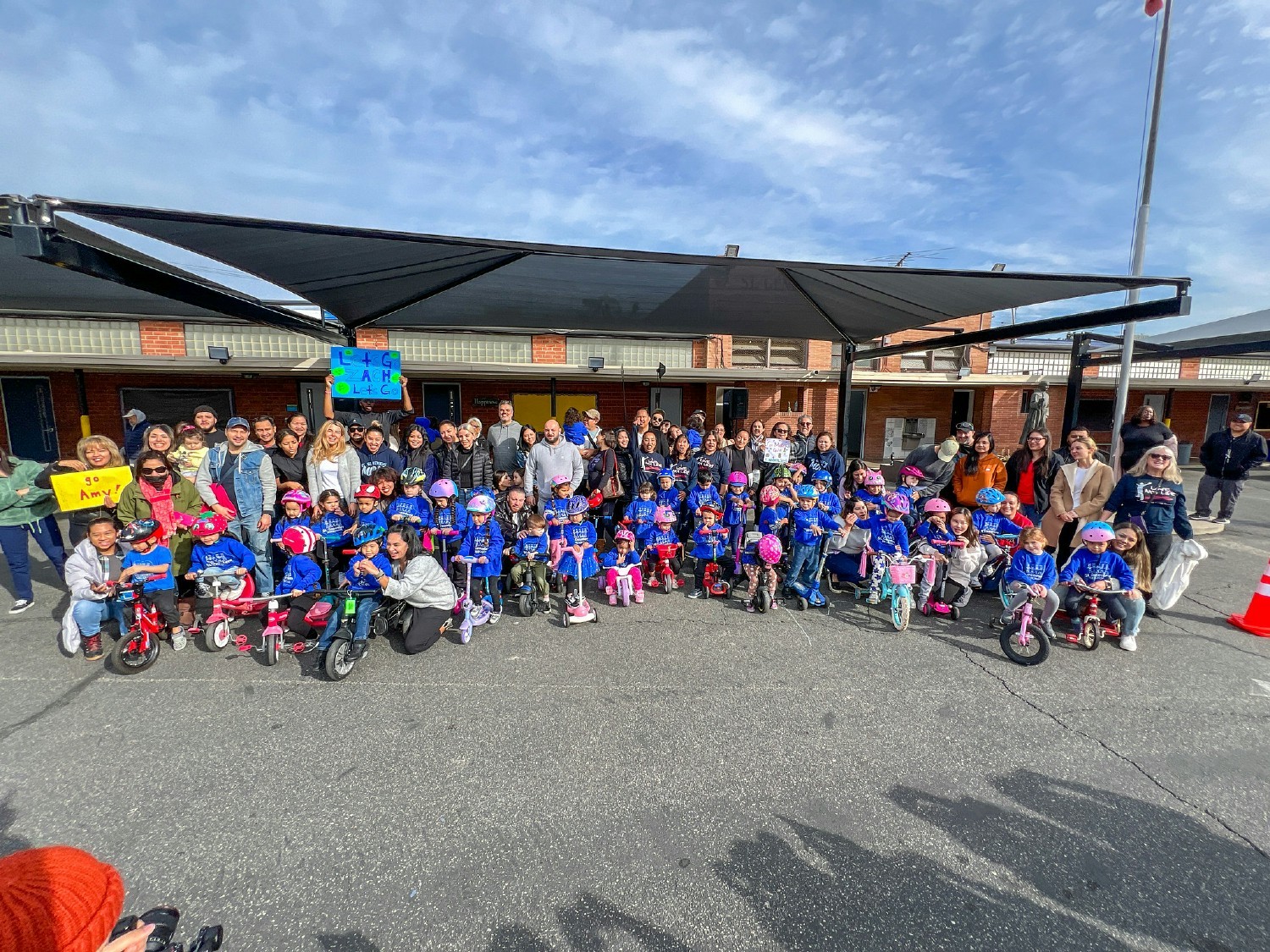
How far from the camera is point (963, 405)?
18625mm

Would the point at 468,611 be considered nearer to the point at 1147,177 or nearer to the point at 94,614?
the point at 94,614

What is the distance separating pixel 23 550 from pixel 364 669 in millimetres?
4225

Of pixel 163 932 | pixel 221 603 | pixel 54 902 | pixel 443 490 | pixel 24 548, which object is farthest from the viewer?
pixel 443 490

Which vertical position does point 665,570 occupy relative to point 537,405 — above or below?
below

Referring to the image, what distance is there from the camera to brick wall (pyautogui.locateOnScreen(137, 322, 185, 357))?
37.1 ft

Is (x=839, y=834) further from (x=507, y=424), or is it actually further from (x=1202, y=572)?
(x=1202, y=572)

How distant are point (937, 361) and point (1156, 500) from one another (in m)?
14.7

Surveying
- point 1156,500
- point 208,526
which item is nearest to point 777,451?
point 1156,500

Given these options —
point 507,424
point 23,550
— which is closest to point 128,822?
point 23,550

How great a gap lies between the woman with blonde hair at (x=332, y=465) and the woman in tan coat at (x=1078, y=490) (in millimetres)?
7578

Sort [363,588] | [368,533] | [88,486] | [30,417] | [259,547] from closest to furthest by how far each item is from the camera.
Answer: [363,588], [368,533], [88,486], [259,547], [30,417]

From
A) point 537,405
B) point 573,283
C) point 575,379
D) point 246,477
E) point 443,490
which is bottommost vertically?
point 443,490

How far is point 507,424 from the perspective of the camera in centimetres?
695

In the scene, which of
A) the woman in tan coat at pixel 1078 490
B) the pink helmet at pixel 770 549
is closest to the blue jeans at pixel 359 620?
the pink helmet at pixel 770 549
